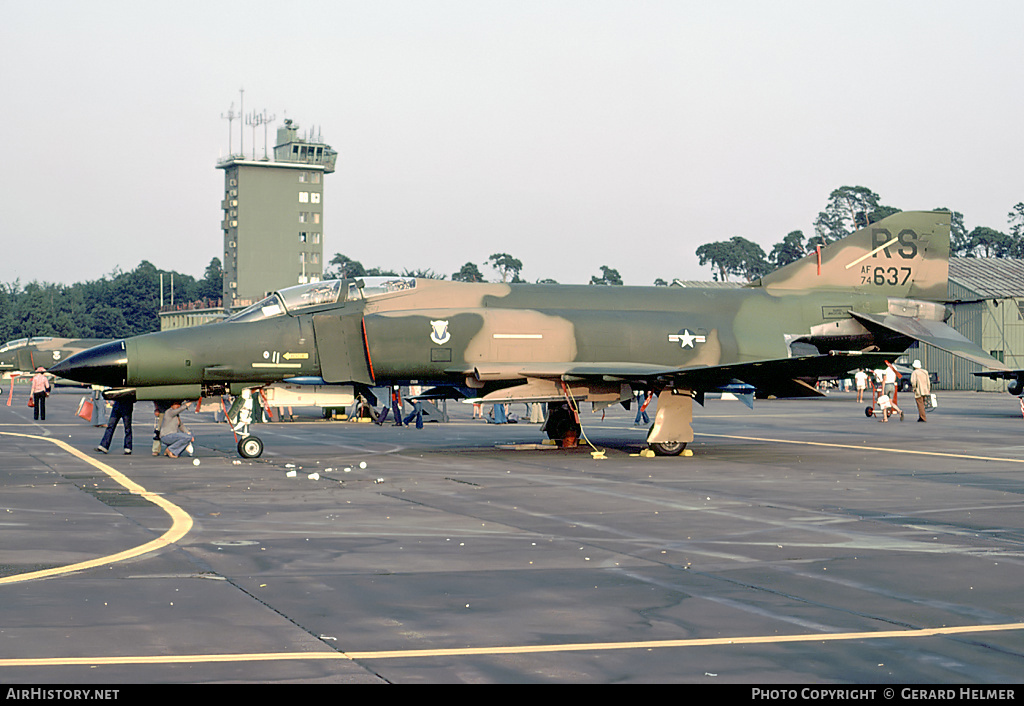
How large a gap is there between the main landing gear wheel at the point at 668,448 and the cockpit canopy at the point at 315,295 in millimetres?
5878

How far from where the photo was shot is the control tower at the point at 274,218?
14538 centimetres

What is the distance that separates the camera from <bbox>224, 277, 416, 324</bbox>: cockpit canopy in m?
20.9

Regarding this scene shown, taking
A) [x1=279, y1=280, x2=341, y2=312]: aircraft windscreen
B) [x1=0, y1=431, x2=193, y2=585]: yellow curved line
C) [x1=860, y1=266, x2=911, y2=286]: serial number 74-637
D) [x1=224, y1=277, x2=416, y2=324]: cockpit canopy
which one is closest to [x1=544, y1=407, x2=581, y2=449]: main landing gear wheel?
[x1=224, y1=277, x2=416, y2=324]: cockpit canopy

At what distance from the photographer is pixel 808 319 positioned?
2308cm

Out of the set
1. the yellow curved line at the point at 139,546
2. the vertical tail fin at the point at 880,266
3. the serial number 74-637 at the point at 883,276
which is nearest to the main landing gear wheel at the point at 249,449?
the yellow curved line at the point at 139,546

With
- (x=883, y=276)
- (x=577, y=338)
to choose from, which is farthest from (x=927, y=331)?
(x=577, y=338)

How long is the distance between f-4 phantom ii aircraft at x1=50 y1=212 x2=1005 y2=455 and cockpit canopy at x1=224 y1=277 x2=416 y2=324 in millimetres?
30

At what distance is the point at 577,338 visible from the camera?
2161 cm

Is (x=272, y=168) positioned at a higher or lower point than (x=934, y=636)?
higher

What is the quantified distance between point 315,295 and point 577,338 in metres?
5.30

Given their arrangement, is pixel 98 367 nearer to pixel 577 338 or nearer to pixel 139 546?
pixel 577 338
